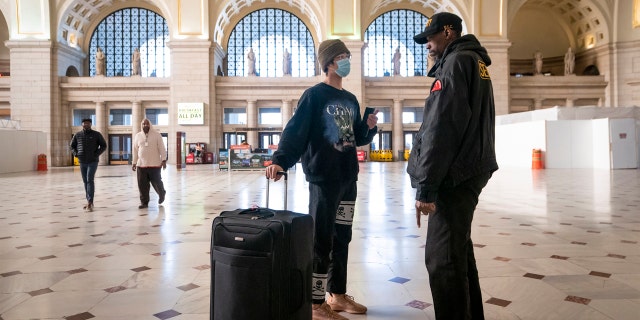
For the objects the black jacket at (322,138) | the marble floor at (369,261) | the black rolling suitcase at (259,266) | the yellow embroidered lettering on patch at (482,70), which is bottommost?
the marble floor at (369,261)

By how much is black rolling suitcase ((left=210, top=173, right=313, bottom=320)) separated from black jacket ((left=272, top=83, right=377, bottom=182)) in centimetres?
63

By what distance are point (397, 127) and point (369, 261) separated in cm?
3069

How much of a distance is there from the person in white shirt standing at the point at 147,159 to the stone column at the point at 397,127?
27.1 m

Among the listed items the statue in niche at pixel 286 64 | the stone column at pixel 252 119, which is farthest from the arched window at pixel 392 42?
the stone column at pixel 252 119

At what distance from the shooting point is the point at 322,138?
3.00m

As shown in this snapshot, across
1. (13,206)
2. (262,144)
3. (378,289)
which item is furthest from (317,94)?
(262,144)

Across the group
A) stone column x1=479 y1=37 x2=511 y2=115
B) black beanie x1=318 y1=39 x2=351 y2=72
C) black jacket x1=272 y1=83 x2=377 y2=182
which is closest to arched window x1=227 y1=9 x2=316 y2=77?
stone column x1=479 y1=37 x2=511 y2=115

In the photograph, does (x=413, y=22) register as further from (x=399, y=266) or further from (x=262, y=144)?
(x=399, y=266)

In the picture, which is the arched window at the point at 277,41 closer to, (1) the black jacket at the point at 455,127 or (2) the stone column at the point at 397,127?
(2) the stone column at the point at 397,127

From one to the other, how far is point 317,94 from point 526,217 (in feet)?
17.8

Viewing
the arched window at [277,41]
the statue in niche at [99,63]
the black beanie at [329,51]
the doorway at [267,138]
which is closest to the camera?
the black beanie at [329,51]

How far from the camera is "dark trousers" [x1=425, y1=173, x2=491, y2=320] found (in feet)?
7.52

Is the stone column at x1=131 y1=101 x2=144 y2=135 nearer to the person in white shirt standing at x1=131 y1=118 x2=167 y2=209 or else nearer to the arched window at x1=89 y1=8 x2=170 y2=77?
the arched window at x1=89 y1=8 x2=170 y2=77

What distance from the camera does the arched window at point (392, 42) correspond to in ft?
130
